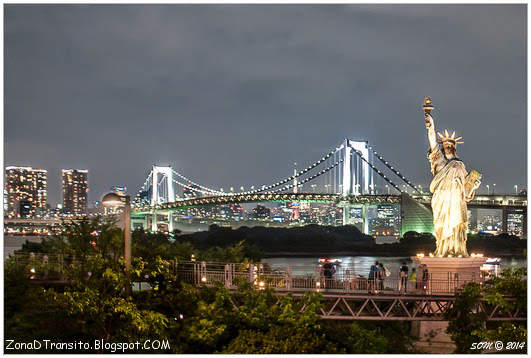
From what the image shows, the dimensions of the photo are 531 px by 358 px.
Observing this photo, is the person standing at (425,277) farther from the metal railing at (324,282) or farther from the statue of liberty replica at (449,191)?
the statue of liberty replica at (449,191)

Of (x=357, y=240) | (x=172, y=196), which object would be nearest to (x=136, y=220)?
(x=172, y=196)

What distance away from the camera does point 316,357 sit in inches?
403

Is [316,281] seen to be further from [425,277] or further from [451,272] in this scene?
[451,272]

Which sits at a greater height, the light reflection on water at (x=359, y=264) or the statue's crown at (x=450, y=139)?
the statue's crown at (x=450, y=139)

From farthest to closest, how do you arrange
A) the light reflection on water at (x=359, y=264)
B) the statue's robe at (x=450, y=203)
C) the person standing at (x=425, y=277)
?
1. the light reflection on water at (x=359, y=264)
2. the statue's robe at (x=450, y=203)
3. the person standing at (x=425, y=277)

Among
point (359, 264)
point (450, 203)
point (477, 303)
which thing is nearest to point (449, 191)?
point (450, 203)

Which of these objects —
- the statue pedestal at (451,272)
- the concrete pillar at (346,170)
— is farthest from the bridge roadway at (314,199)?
the statue pedestal at (451,272)

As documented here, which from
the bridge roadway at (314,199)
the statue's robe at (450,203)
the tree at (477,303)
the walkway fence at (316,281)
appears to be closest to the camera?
the tree at (477,303)

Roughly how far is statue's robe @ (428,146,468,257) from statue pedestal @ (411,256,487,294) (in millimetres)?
364

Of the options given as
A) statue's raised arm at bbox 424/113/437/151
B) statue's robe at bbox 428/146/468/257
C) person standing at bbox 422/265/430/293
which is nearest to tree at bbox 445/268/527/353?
person standing at bbox 422/265/430/293

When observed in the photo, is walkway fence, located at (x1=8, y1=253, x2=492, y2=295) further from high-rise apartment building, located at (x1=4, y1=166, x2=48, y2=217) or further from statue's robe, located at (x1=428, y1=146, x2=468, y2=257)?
high-rise apartment building, located at (x1=4, y1=166, x2=48, y2=217)

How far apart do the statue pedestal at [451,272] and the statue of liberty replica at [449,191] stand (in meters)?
0.35

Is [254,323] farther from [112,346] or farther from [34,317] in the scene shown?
[34,317]

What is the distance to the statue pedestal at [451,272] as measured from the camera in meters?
14.4
